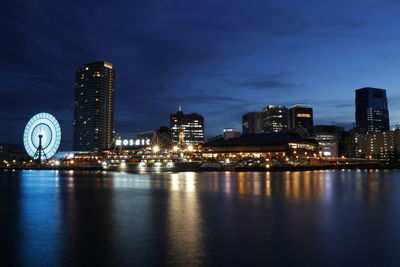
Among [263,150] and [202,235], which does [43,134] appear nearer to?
[263,150]

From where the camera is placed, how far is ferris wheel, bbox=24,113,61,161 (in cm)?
14375

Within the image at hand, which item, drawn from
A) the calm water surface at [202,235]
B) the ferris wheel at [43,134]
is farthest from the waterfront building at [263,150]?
the calm water surface at [202,235]

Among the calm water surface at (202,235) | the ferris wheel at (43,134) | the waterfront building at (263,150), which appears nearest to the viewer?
the calm water surface at (202,235)

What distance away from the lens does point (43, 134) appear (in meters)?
147

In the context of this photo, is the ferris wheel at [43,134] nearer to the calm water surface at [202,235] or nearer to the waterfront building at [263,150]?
the waterfront building at [263,150]

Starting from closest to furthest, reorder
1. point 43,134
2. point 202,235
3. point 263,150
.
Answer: point 202,235, point 43,134, point 263,150

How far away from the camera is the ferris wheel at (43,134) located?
14375 cm

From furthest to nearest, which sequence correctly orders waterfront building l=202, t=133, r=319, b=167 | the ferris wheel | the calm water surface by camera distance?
waterfront building l=202, t=133, r=319, b=167, the ferris wheel, the calm water surface

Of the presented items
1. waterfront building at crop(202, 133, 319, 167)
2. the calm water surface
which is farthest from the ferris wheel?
the calm water surface

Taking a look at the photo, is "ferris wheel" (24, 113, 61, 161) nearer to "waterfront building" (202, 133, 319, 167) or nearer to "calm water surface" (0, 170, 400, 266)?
"waterfront building" (202, 133, 319, 167)

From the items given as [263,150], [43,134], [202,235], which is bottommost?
[202,235]

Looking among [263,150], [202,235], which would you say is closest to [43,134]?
[263,150]

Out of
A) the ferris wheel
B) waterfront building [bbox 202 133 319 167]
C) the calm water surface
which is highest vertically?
the ferris wheel

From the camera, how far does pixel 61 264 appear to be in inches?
454
